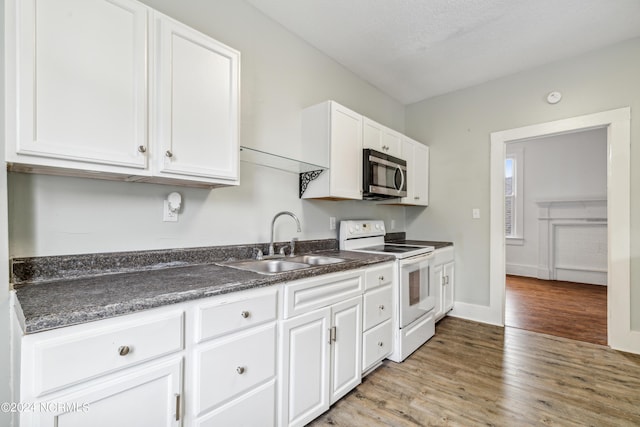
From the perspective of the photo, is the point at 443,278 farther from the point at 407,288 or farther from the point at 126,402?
the point at 126,402

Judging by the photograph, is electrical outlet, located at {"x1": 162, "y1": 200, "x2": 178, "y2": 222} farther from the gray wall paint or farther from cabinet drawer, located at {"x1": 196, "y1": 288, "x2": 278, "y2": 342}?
the gray wall paint

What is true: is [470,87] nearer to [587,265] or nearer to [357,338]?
[357,338]

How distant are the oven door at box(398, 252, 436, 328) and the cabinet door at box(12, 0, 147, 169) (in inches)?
77.0

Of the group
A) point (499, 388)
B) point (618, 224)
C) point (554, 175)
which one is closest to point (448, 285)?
point (499, 388)

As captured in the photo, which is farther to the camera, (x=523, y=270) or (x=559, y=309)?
(x=523, y=270)

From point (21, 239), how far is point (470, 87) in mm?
4016

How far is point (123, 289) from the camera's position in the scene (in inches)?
43.6

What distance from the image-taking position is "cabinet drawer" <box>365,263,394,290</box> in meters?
2.04

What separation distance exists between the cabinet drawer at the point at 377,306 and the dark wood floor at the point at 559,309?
5.98 feet

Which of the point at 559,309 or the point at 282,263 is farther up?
the point at 282,263

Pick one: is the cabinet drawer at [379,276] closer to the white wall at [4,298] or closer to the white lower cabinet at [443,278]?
the white lower cabinet at [443,278]

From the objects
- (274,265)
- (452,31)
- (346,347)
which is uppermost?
(452,31)

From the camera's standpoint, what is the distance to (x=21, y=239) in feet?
4.05

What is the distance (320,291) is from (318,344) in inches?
11.2
